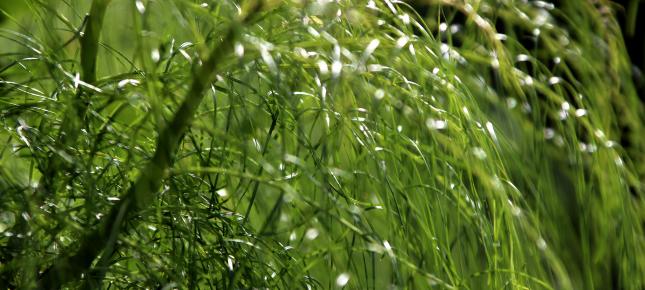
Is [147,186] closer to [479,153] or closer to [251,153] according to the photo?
[251,153]

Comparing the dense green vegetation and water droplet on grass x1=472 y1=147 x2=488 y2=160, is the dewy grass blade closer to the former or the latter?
the dense green vegetation

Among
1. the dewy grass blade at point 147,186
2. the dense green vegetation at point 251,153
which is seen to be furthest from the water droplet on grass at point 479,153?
the dewy grass blade at point 147,186

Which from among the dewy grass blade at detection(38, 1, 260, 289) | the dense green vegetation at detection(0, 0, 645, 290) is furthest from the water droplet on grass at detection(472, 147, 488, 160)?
the dewy grass blade at detection(38, 1, 260, 289)

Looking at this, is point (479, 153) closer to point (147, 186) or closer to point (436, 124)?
point (436, 124)

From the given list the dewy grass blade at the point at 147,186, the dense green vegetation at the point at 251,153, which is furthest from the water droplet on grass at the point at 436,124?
the dewy grass blade at the point at 147,186

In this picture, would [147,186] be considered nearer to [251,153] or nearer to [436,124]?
[251,153]

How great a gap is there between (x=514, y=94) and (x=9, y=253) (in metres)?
0.62

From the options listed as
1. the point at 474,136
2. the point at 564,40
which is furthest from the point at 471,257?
the point at 564,40

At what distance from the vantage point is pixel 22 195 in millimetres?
580

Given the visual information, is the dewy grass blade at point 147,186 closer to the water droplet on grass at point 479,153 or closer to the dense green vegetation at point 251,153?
the dense green vegetation at point 251,153

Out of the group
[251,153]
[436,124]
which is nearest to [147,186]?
Answer: [251,153]

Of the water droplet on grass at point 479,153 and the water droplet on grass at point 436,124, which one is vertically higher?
the water droplet on grass at point 436,124

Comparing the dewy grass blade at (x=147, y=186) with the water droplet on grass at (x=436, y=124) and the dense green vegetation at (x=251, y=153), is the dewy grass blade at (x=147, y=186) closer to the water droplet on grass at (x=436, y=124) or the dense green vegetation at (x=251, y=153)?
the dense green vegetation at (x=251, y=153)

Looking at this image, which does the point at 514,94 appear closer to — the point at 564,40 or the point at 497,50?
the point at 564,40
